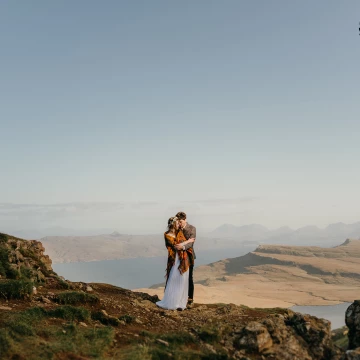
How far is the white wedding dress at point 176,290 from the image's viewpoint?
13.4 m

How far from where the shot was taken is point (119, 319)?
10.6 m

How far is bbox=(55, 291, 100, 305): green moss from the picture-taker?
1177 cm

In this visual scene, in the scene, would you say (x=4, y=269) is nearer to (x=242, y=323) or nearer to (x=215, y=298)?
(x=242, y=323)

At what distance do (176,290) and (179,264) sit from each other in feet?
3.52

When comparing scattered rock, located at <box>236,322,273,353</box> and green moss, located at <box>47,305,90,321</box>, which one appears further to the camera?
green moss, located at <box>47,305,90,321</box>

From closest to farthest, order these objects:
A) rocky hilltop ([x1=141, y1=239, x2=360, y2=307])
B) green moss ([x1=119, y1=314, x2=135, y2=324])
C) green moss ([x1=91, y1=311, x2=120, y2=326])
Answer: green moss ([x1=91, y1=311, x2=120, y2=326]) → green moss ([x1=119, y1=314, x2=135, y2=324]) → rocky hilltop ([x1=141, y1=239, x2=360, y2=307])

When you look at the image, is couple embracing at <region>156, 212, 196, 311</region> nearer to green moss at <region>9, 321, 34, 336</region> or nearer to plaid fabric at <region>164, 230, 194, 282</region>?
plaid fabric at <region>164, 230, 194, 282</region>

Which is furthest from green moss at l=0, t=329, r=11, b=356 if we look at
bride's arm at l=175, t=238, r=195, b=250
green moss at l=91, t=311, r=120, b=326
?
bride's arm at l=175, t=238, r=195, b=250

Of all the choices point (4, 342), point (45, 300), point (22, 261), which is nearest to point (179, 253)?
point (45, 300)

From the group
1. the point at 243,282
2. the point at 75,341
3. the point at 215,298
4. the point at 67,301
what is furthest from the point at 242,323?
the point at 243,282

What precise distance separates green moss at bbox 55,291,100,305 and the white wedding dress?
301 cm

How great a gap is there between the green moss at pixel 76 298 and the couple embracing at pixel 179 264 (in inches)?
122

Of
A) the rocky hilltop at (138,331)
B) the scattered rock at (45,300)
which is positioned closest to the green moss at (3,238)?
the rocky hilltop at (138,331)

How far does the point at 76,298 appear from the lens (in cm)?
1186
